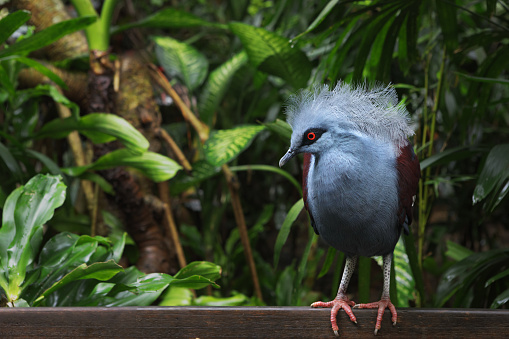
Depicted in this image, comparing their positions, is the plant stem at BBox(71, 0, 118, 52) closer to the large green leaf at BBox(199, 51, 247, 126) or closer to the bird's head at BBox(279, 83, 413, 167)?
the large green leaf at BBox(199, 51, 247, 126)

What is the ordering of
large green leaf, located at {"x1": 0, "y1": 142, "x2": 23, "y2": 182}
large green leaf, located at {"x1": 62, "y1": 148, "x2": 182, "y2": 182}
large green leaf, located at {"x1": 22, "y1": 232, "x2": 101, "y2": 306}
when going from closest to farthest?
1. large green leaf, located at {"x1": 22, "y1": 232, "x2": 101, "y2": 306}
2. large green leaf, located at {"x1": 0, "y1": 142, "x2": 23, "y2": 182}
3. large green leaf, located at {"x1": 62, "y1": 148, "x2": 182, "y2": 182}

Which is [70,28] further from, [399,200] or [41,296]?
[399,200]

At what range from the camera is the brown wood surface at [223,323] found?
0.83 m

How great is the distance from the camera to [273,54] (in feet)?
5.56

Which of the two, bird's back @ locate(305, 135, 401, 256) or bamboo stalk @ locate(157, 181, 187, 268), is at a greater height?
bird's back @ locate(305, 135, 401, 256)

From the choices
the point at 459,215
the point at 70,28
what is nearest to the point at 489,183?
the point at 70,28

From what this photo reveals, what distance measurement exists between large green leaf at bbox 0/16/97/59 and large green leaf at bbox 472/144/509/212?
1.11 meters

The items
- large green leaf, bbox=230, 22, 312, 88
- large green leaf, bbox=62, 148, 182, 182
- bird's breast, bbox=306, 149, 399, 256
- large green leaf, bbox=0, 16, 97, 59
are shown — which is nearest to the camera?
bird's breast, bbox=306, 149, 399, 256

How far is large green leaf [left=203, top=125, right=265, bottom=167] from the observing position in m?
1.58

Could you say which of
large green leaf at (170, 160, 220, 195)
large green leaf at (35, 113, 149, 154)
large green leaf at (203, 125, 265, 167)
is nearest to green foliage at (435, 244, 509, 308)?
large green leaf at (203, 125, 265, 167)

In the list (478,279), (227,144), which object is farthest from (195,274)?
(478,279)

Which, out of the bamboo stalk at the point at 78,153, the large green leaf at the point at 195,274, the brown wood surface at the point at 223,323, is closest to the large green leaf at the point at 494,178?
the brown wood surface at the point at 223,323

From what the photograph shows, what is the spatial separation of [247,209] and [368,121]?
199cm

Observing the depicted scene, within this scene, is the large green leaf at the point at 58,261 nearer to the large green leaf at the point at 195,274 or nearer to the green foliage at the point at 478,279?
the large green leaf at the point at 195,274
